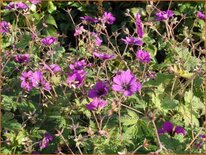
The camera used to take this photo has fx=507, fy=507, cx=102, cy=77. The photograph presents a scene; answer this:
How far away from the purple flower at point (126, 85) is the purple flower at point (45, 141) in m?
0.36

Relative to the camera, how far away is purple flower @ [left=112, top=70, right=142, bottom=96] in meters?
1.80

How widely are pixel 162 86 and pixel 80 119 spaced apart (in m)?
0.39

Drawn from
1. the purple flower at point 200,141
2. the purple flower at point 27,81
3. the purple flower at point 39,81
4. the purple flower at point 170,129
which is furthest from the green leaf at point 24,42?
the purple flower at point 200,141

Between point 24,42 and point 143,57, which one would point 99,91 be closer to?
point 143,57

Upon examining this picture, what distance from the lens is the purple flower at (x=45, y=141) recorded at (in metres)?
1.91

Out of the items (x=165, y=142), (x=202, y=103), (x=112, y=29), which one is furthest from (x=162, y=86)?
(x=112, y=29)

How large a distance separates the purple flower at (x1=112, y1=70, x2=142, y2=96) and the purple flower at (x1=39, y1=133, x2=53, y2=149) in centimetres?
36

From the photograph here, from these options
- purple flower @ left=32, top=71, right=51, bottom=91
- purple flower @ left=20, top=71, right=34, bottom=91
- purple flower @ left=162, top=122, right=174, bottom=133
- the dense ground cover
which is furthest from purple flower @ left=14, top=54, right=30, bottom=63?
purple flower @ left=162, top=122, right=174, bottom=133

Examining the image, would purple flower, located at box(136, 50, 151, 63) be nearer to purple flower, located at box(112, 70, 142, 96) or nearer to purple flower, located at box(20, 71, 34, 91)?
purple flower, located at box(112, 70, 142, 96)

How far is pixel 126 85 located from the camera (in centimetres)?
183

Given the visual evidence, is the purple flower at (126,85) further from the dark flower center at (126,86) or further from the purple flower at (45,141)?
the purple flower at (45,141)

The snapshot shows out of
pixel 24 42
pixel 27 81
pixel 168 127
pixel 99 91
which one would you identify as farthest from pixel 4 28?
pixel 168 127

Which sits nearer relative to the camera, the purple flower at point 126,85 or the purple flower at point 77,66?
the purple flower at point 126,85

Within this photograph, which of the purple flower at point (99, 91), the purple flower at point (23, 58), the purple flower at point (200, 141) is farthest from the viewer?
the purple flower at point (23, 58)
